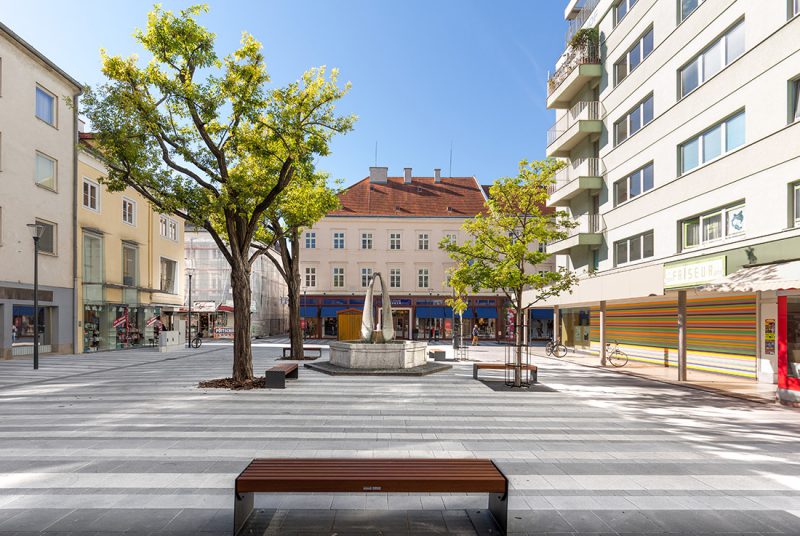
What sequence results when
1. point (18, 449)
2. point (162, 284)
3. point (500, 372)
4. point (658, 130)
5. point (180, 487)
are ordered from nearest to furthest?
point (180, 487) < point (18, 449) < point (500, 372) < point (658, 130) < point (162, 284)

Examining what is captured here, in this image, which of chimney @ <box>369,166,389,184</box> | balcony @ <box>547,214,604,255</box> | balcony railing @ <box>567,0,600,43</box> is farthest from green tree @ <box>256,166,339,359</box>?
chimney @ <box>369,166,389,184</box>

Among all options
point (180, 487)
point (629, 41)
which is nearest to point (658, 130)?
point (629, 41)

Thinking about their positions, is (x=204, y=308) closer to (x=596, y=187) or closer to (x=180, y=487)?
(x=596, y=187)

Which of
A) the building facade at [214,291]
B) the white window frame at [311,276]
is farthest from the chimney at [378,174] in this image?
the building facade at [214,291]

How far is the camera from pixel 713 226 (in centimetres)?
1906

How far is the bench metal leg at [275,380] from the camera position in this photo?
1504 cm

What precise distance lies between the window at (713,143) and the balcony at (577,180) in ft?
22.0

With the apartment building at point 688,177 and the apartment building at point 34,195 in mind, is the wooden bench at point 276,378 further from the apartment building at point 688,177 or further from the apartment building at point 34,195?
the apartment building at point 34,195

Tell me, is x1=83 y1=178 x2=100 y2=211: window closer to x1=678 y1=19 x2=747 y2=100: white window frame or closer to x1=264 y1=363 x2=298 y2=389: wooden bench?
x1=264 y1=363 x2=298 y2=389: wooden bench

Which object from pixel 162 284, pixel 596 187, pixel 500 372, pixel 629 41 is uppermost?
pixel 629 41

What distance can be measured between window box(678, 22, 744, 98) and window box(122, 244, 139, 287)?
3110 centimetres

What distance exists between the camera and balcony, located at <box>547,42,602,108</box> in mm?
28891

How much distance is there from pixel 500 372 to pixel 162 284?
27638mm

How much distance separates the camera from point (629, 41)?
25625mm
